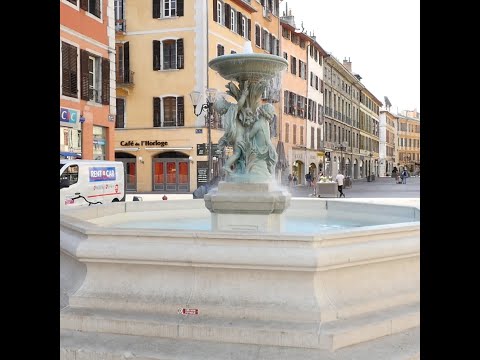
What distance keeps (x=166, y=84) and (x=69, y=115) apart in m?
10.9

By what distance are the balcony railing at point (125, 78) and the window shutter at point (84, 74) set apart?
364 inches

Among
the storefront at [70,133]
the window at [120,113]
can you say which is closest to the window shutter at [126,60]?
the window at [120,113]

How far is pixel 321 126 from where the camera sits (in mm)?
49625

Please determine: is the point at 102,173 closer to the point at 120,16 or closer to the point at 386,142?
the point at 120,16

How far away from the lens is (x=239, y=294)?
3.63 metres

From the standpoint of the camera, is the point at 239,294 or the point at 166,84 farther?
the point at 166,84

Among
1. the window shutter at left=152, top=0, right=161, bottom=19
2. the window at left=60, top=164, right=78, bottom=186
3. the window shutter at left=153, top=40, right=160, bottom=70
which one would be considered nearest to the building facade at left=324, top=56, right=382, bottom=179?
the window shutter at left=153, top=40, right=160, bottom=70

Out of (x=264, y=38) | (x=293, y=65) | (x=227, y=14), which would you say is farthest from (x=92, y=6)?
(x=293, y=65)

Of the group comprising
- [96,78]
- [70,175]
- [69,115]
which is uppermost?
[96,78]

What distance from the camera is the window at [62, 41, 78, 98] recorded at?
65.3ft

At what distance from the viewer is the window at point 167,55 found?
3016cm
